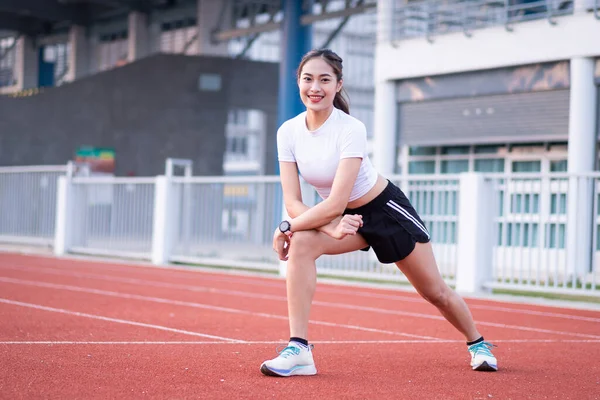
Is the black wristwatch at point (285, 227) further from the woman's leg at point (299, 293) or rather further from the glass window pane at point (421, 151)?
the glass window pane at point (421, 151)

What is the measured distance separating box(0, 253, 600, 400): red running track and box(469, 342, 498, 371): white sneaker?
8 cm

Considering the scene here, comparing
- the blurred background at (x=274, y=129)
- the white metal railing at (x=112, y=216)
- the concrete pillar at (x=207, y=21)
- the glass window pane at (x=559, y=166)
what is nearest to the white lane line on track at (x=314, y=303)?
the blurred background at (x=274, y=129)

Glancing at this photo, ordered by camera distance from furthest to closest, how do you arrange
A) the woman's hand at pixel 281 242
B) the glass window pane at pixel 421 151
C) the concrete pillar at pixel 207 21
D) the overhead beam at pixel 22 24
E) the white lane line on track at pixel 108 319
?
the overhead beam at pixel 22 24
the concrete pillar at pixel 207 21
the glass window pane at pixel 421 151
the white lane line on track at pixel 108 319
the woman's hand at pixel 281 242

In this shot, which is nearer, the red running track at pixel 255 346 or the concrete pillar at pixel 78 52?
the red running track at pixel 255 346

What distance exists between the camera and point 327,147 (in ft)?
16.9

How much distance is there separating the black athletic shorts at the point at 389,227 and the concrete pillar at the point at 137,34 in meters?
37.2

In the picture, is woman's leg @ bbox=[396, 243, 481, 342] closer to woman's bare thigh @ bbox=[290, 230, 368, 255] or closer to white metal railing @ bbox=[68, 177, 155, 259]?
woman's bare thigh @ bbox=[290, 230, 368, 255]

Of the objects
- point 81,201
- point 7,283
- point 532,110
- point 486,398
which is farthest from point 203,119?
point 486,398

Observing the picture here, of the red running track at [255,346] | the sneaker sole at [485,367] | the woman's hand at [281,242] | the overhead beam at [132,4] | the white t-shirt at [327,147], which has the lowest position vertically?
the red running track at [255,346]

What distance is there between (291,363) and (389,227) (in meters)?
0.90

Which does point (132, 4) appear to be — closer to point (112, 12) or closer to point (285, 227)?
point (112, 12)

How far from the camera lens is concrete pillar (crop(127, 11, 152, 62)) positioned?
4119cm

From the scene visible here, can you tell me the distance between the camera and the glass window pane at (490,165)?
21250 millimetres

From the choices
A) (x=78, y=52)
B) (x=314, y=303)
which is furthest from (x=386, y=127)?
(x=78, y=52)
